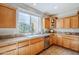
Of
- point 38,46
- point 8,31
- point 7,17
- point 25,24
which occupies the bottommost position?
point 38,46

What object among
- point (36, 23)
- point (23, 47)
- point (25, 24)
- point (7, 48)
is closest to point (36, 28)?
point (36, 23)

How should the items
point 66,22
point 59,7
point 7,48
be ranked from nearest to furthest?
point 7,48 < point 59,7 < point 66,22

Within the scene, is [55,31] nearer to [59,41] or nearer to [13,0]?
[59,41]

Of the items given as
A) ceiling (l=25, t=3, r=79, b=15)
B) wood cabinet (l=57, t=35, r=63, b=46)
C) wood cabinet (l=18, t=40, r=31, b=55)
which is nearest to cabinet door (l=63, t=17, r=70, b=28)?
ceiling (l=25, t=3, r=79, b=15)

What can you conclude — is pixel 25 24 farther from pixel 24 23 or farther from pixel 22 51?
pixel 22 51

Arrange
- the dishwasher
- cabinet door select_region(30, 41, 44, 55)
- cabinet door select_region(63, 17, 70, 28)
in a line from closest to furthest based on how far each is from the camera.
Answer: cabinet door select_region(63, 17, 70, 28) → cabinet door select_region(30, 41, 44, 55) → the dishwasher

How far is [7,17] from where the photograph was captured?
179 cm

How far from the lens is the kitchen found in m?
1.77

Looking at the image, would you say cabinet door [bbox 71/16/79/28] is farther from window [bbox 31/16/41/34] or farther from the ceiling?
window [bbox 31/16/41/34]

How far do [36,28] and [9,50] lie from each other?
99 centimetres

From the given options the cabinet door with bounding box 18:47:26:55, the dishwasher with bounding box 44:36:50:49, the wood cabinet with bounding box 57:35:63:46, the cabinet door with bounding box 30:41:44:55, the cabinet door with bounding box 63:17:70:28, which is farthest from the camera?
the dishwasher with bounding box 44:36:50:49

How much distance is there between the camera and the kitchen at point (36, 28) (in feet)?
5.80

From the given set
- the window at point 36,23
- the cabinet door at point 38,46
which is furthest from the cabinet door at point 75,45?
the window at point 36,23

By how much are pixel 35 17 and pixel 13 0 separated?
2.98 feet
